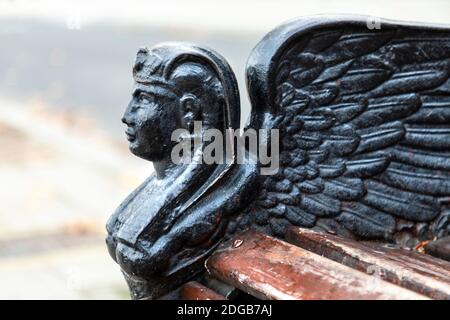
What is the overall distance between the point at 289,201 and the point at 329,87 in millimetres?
377

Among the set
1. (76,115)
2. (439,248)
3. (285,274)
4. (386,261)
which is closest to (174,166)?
(285,274)

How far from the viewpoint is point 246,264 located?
6.97 ft

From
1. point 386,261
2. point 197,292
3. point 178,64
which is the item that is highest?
point 178,64

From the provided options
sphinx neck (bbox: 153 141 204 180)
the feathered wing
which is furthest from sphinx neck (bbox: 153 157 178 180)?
the feathered wing

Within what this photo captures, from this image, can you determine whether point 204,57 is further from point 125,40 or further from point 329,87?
point 125,40

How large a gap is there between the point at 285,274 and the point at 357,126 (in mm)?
640

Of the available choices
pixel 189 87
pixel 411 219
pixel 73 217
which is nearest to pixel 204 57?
pixel 189 87

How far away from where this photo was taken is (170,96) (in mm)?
2258

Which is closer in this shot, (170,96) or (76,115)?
(170,96)

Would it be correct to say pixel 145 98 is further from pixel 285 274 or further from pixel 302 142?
pixel 285 274

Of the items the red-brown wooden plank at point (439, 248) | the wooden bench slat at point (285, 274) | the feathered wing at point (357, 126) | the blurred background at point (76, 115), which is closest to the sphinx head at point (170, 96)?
the feathered wing at point (357, 126)

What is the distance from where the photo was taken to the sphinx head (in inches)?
88.7

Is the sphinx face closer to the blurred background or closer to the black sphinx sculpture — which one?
the black sphinx sculpture
